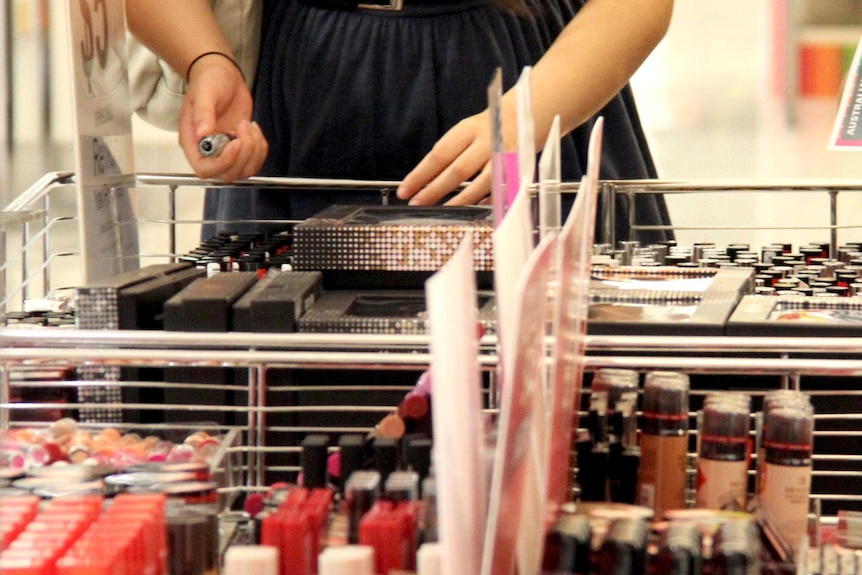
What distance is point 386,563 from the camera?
0.76 m

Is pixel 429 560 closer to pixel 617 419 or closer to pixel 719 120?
pixel 617 419

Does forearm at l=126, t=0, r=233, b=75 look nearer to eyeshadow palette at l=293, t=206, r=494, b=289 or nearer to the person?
the person

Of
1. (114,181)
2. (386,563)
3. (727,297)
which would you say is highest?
(114,181)

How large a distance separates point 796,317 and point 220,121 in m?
0.94

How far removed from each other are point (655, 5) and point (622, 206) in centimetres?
36

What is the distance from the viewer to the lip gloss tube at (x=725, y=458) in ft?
2.94

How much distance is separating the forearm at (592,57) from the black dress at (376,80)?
8.7 inches

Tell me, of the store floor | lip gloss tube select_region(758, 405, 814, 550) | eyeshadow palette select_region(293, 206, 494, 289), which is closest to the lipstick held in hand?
eyeshadow palette select_region(293, 206, 494, 289)

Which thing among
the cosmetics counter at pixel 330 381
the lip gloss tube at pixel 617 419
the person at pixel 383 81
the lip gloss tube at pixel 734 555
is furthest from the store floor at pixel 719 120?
the lip gloss tube at pixel 734 555

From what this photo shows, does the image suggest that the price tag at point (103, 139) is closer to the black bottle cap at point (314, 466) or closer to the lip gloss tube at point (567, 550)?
the black bottle cap at point (314, 466)

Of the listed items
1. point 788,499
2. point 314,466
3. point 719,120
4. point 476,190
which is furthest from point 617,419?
point 719,120

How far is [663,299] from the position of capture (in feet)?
3.97

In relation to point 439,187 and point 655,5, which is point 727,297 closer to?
point 439,187

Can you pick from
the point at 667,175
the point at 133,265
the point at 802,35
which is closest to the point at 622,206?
the point at 133,265
